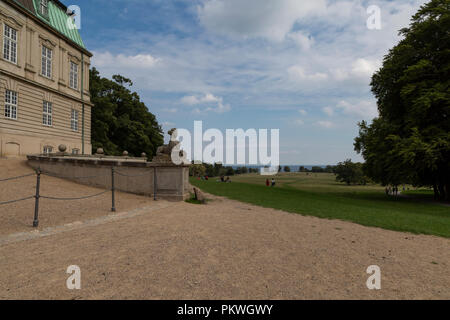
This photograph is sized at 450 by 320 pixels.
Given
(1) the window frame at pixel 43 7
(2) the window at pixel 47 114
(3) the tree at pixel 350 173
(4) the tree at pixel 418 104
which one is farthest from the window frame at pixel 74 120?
(3) the tree at pixel 350 173

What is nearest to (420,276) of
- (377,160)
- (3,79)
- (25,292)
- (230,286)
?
(230,286)

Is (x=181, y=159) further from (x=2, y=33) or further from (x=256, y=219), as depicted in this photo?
(x=2, y=33)

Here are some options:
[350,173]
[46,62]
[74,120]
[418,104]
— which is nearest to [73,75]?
[46,62]

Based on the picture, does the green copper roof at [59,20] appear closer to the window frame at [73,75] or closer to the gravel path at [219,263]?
the window frame at [73,75]

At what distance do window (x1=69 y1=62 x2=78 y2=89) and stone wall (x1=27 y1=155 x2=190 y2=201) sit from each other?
15360 millimetres

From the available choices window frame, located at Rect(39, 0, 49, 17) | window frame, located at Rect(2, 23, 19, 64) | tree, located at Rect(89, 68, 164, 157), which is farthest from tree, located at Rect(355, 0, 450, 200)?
window frame, located at Rect(39, 0, 49, 17)

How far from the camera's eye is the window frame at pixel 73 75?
26153 millimetres

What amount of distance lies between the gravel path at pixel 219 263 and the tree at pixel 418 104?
13037 millimetres

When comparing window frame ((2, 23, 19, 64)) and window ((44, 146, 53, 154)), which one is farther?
window ((44, 146, 53, 154))

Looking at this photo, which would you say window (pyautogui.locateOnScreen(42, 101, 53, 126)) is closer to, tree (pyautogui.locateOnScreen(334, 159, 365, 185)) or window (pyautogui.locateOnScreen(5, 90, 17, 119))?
window (pyautogui.locateOnScreen(5, 90, 17, 119))

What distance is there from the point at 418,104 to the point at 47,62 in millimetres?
32290

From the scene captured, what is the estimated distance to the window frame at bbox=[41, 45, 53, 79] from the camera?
74.7ft

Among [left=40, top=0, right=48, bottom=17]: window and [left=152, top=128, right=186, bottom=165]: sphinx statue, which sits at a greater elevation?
[left=40, top=0, right=48, bottom=17]: window

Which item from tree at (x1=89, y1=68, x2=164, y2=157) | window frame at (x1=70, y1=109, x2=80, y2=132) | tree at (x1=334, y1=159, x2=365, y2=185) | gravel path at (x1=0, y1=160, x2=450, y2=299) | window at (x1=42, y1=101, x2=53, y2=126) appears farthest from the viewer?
tree at (x1=334, y1=159, x2=365, y2=185)
